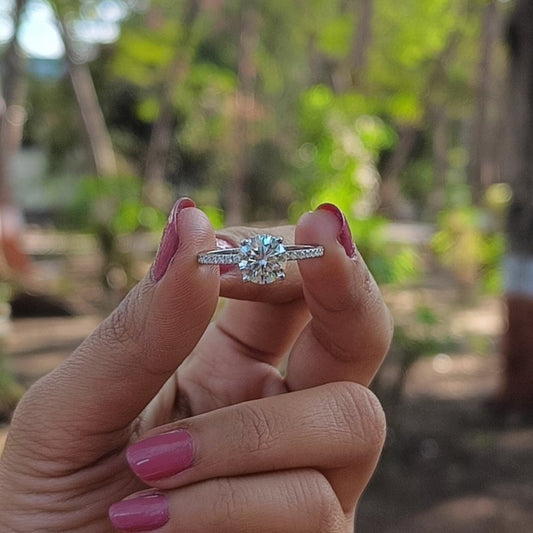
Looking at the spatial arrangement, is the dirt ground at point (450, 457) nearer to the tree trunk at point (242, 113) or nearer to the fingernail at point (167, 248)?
the tree trunk at point (242, 113)

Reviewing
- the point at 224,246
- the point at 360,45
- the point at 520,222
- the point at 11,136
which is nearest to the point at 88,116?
the point at 11,136

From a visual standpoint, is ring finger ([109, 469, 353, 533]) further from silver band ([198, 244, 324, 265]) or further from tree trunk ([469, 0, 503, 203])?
tree trunk ([469, 0, 503, 203])

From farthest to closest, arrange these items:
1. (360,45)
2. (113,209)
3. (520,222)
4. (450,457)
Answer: (113,209) < (360,45) < (520,222) < (450,457)

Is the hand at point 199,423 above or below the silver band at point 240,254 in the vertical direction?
below

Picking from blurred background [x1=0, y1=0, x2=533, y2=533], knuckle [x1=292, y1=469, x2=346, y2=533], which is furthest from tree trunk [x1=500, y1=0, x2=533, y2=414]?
knuckle [x1=292, y1=469, x2=346, y2=533]

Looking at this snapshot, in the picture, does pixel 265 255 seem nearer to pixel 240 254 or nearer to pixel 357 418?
pixel 240 254

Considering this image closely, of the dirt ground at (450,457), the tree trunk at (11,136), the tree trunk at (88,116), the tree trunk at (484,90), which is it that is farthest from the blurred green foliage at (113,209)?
the tree trunk at (484,90)
